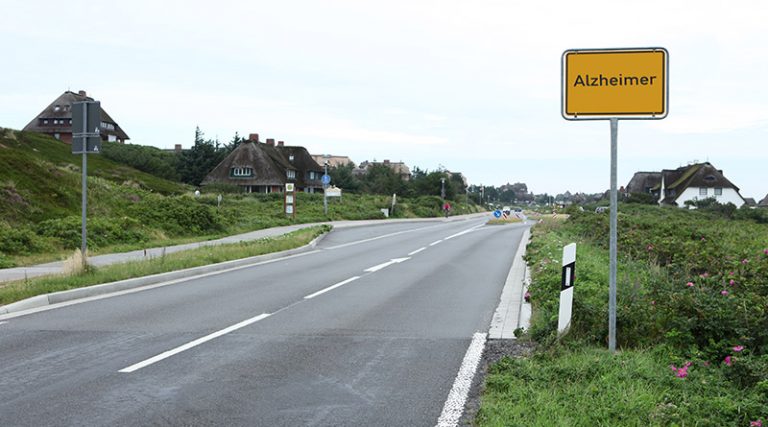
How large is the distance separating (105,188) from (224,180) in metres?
50.3

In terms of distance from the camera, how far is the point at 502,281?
14508mm

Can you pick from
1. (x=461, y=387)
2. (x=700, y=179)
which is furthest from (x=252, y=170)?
(x=461, y=387)

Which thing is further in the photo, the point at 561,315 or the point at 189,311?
the point at 189,311

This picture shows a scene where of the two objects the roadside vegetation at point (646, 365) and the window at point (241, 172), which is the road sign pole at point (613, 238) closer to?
the roadside vegetation at point (646, 365)

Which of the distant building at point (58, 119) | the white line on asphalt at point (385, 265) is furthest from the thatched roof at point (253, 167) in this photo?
the white line on asphalt at point (385, 265)

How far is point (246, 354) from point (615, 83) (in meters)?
4.64

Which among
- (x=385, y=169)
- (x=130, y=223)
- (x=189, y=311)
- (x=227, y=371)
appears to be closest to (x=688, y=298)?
(x=227, y=371)

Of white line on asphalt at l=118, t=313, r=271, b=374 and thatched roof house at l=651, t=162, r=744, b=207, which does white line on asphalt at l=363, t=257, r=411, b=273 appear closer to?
white line on asphalt at l=118, t=313, r=271, b=374

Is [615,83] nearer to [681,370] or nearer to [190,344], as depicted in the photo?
[681,370]

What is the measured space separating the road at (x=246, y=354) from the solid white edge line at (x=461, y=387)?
0.27ft

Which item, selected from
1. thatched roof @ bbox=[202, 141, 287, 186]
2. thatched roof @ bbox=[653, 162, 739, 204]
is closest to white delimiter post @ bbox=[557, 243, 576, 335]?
thatched roof @ bbox=[202, 141, 287, 186]

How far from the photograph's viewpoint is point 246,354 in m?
7.30

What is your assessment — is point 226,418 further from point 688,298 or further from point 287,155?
point 287,155

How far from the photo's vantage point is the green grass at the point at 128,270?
35.5 ft
